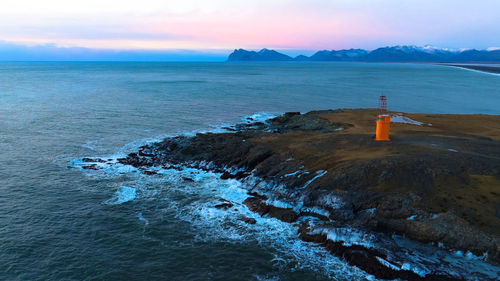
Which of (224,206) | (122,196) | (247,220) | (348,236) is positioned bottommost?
(247,220)

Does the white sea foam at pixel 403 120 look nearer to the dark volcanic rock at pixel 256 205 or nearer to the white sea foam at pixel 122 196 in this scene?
the dark volcanic rock at pixel 256 205

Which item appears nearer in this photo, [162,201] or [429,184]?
[429,184]

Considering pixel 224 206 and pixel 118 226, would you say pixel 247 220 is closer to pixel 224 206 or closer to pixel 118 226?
pixel 224 206

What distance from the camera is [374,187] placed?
105 ft

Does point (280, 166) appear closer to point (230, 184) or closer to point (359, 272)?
point (230, 184)

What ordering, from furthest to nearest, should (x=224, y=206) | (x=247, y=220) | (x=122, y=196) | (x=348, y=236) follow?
(x=122, y=196)
(x=224, y=206)
(x=247, y=220)
(x=348, y=236)

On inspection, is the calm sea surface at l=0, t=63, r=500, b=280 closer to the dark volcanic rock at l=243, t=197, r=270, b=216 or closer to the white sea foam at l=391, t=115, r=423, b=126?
the dark volcanic rock at l=243, t=197, r=270, b=216

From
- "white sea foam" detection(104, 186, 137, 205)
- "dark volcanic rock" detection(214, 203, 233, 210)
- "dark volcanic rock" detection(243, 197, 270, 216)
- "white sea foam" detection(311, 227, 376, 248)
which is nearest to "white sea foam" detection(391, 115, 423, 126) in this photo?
"dark volcanic rock" detection(243, 197, 270, 216)

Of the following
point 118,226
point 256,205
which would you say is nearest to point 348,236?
point 256,205

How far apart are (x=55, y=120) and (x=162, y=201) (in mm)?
55048

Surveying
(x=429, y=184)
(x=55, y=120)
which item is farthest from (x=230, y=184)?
(x=55, y=120)

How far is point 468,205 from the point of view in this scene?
27.6m

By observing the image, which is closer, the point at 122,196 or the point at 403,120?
the point at 122,196

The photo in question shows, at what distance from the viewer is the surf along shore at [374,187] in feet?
82.1
